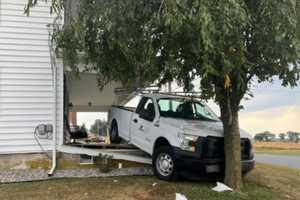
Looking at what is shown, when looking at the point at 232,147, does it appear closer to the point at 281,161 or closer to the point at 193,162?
the point at 193,162

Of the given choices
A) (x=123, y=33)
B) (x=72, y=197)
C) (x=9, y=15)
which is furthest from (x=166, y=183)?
(x=9, y=15)

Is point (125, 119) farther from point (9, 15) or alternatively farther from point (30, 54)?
point (9, 15)

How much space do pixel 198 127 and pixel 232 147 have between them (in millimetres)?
925

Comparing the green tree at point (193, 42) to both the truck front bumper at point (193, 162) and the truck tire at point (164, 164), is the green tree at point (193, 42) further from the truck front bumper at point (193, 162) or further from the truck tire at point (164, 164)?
the truck tire at point (164, 164)

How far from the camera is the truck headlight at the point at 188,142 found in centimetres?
912

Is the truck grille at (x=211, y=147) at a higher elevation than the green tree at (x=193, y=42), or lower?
lower

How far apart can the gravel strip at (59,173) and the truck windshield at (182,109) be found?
1.62 meters

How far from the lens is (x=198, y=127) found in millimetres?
9516

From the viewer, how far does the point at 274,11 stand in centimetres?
673

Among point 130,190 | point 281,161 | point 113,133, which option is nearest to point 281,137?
point 281,161

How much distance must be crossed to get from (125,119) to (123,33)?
459 centimetres

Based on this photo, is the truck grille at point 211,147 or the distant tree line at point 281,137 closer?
the truck grille at point 211,147

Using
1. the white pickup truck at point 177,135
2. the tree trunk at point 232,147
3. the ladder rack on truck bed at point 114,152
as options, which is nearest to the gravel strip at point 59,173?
the ladder rack on truck bed at point 114,152

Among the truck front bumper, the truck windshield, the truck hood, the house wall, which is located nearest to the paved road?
the truck windshield
